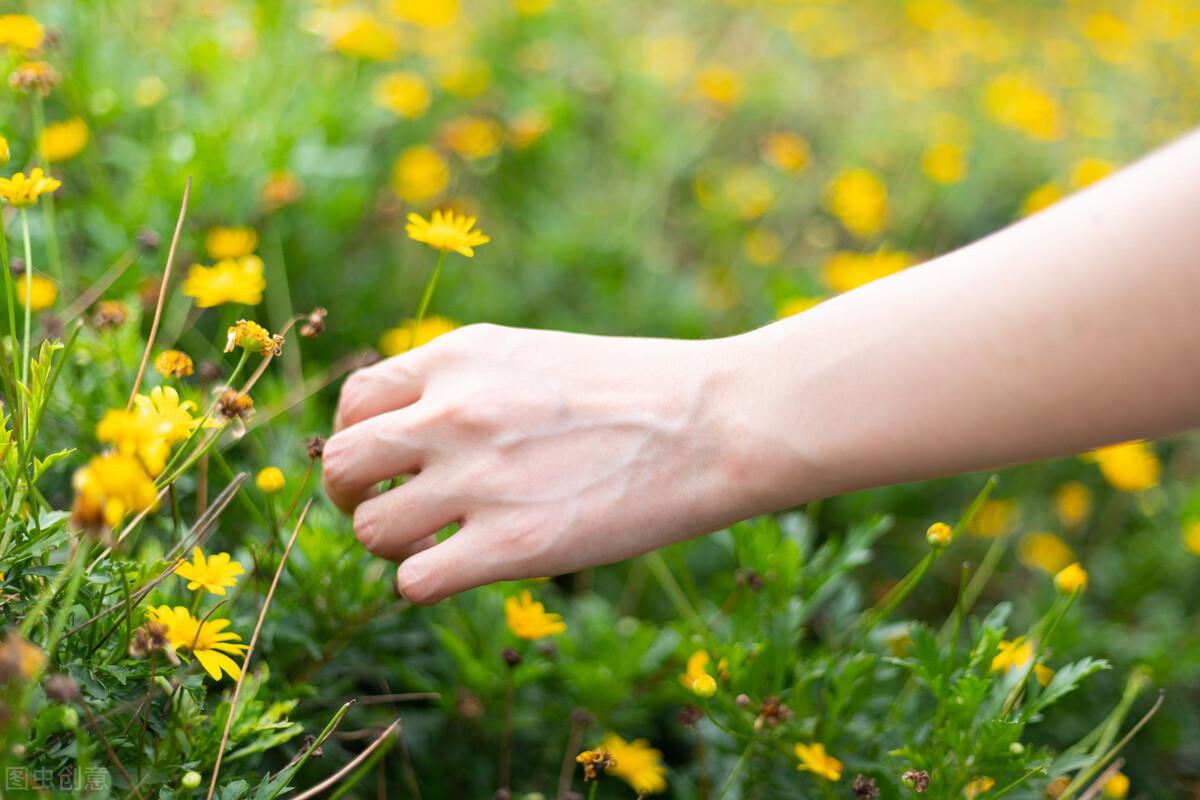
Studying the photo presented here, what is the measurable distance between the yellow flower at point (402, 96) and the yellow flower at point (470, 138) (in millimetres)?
71

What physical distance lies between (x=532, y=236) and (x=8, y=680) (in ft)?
4.66

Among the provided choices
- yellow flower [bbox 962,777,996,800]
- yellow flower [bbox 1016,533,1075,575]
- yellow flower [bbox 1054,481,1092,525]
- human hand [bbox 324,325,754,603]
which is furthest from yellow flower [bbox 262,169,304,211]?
yellow flower [bbox 1054,481,1092,525]

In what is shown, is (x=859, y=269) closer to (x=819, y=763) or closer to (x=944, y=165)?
(x=944, y=165)

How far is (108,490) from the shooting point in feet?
2.03

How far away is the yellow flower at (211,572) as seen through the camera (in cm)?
84

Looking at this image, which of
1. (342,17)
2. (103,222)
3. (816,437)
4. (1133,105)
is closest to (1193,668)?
(816,437)

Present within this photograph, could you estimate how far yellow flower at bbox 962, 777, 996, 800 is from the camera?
0.95m

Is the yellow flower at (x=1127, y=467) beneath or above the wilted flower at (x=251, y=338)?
beneath

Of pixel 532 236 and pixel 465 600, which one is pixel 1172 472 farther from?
pixel 465 600

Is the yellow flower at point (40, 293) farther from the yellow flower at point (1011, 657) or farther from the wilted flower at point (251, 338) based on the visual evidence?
the yellow flower at point (1011, 657)

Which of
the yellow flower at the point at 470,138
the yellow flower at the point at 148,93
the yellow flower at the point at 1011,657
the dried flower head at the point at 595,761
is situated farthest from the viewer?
the yellow flower at the point at 470,138

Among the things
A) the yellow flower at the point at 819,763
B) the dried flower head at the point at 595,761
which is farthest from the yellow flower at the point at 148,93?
the yellow flower at the point at 819,763

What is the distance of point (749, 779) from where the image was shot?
1.06 m

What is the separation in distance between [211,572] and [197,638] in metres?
0.07
